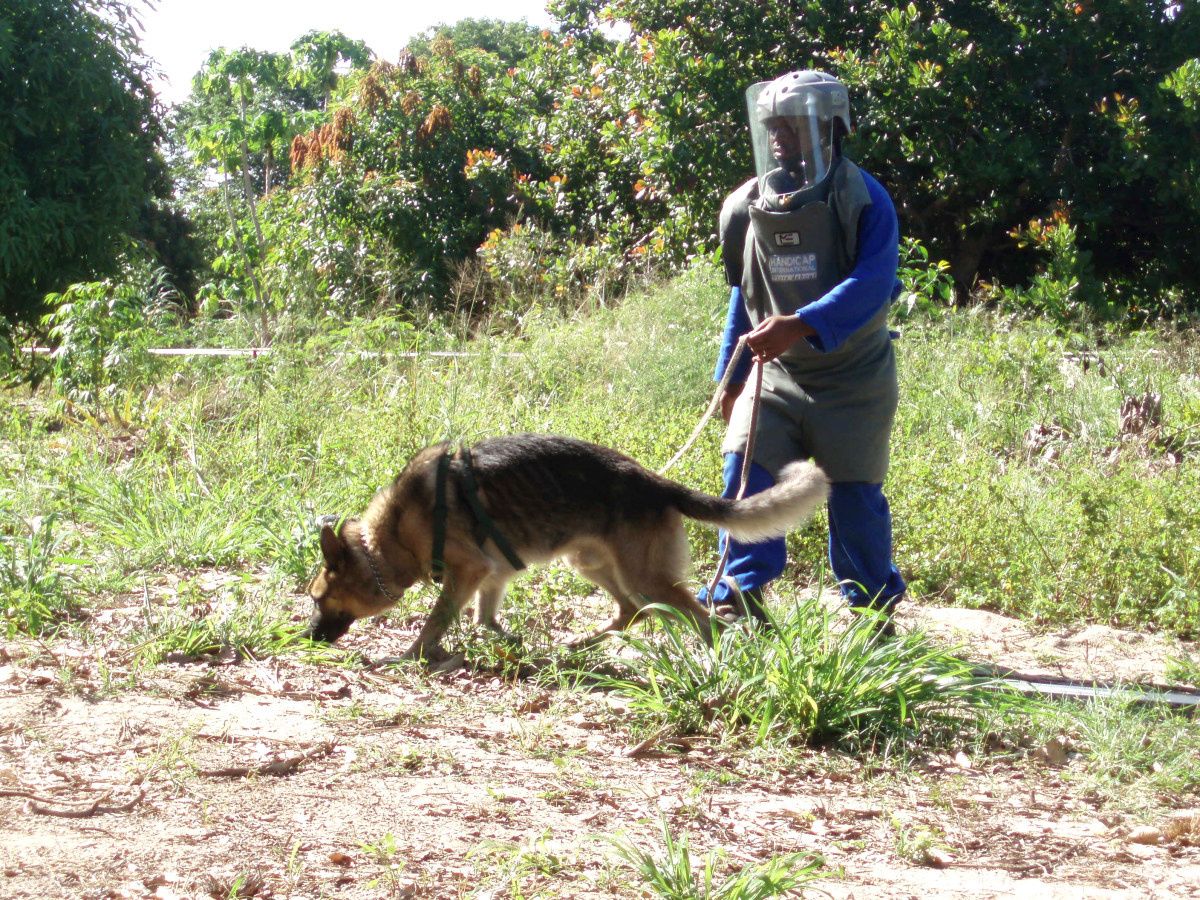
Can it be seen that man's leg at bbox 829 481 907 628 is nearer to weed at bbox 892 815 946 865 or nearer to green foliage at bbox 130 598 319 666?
A: weed at bbox 892 815 946 865

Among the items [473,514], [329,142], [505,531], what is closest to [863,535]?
[505,531]

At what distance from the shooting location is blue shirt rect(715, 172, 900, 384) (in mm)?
4602

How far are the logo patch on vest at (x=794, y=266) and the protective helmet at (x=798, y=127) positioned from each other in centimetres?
26

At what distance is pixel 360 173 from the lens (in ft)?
56.1

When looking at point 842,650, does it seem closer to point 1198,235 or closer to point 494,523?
point 494,523

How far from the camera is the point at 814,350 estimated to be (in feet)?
16.2

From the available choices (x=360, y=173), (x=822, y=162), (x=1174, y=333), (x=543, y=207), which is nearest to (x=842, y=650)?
(x=822, y=162)

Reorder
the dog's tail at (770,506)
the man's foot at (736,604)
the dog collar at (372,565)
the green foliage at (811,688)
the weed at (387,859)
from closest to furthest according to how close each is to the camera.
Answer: the weed at (387,859) → the green foliage at (811,688) → the dog's tail at (770,506) → the man's foot at (736,604) → the dog collar at (372,565)

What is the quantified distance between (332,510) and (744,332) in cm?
270

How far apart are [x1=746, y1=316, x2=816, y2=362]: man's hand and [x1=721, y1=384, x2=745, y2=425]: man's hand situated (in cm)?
72

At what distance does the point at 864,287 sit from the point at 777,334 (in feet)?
1.25

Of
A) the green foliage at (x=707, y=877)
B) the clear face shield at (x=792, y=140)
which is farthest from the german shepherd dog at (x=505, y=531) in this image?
the green foliage at (x=707, y=877)

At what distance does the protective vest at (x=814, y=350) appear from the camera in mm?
4855

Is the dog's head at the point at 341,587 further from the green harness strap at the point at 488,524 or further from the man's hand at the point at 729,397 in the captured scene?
the man's hand at the point at 729,397
